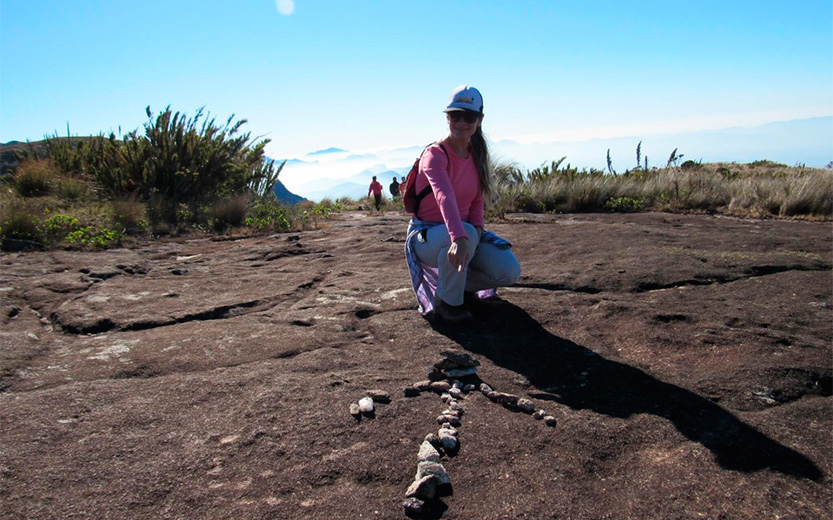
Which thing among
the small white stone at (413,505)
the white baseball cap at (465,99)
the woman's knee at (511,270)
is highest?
the white baseball cap at (465,99)

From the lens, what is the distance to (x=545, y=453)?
66.2 inches

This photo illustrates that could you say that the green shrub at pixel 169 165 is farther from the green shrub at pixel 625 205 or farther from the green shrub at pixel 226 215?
the green shrub at pixel 625 205

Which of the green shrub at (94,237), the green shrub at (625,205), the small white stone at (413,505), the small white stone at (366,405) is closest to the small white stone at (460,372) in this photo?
the small white stone at (366,405)

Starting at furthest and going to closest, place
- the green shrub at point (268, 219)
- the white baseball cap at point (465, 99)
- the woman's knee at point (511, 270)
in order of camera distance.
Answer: the green shrub at point (268, 219) < the woman's knee at point (511, 270) < the white baseball cap at point (465, 99)

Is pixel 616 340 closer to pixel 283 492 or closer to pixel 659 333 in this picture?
pixel 659 333

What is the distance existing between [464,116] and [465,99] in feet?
0.27

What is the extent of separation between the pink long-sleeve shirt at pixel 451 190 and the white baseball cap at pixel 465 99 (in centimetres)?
24

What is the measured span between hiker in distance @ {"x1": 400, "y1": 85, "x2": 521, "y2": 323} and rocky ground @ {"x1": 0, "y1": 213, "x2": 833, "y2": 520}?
0.16 m

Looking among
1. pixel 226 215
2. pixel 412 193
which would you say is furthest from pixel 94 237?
pixel 412 193

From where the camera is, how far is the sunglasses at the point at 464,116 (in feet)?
9.32

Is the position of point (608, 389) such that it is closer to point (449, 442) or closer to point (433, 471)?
point (449, 442)

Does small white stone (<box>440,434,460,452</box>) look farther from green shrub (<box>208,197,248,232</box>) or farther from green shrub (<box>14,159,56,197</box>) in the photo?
green shrub (<box>14,159,56,197</box>)

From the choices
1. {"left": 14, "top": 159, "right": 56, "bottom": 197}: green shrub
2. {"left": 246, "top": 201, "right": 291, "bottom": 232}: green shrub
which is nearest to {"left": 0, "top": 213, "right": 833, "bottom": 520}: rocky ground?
{"left": 246, "top": 201, "right": 291, "bottom": 232}: green shrub

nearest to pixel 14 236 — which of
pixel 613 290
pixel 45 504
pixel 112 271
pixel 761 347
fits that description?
pixel 112 271
